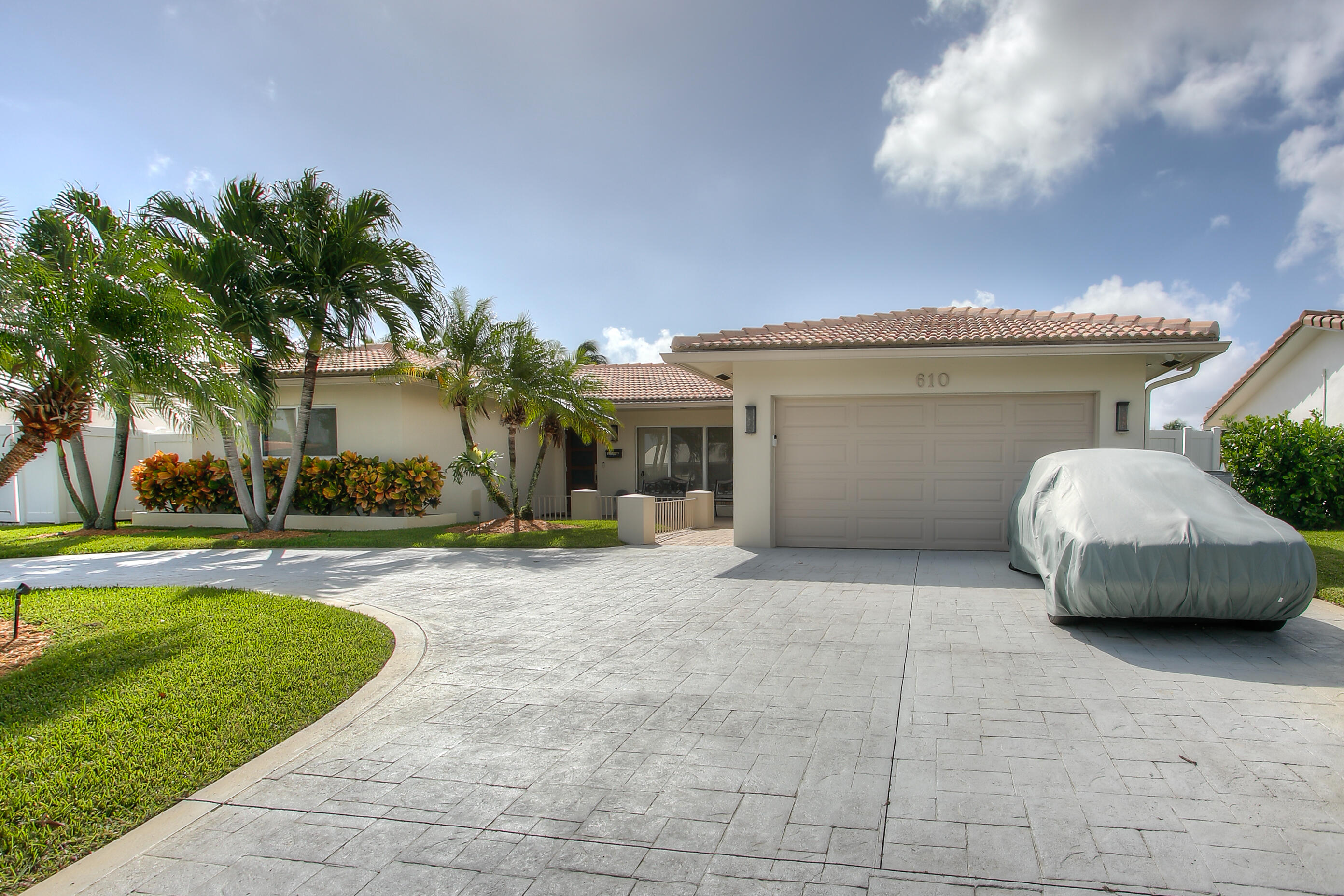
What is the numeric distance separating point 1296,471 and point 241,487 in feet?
66.9

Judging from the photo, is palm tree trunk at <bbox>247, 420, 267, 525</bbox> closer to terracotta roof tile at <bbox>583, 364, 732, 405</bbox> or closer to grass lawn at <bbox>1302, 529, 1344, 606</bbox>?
terracotta roof tile at <bbox>583, 364, 732, 405</bbox>

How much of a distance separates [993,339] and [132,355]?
10.1m

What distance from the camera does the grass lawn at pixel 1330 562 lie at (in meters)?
7.32

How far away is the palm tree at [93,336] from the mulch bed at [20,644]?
4.12ft

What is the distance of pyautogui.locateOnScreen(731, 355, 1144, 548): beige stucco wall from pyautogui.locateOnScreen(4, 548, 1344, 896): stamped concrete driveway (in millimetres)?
4543

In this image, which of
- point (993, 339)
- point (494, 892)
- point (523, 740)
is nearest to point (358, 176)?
point (993, 339)

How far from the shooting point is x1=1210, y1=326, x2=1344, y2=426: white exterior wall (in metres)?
15.5

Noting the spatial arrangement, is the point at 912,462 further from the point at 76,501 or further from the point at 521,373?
the point at 76,501

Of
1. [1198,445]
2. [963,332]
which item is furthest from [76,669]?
[1198,445]

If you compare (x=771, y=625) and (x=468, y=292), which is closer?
(x=771, y=625)

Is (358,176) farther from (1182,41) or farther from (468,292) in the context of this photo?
(1182,41)

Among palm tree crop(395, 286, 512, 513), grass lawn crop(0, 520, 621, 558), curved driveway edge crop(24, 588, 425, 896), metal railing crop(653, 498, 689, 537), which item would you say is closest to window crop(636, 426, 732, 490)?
metal railing crop(653, 498, 689, 537)

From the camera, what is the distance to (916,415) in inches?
431

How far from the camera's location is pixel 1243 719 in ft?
12.8
